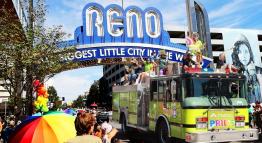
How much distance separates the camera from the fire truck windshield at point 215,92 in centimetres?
1458

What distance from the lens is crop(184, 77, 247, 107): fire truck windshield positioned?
14578 millimetres

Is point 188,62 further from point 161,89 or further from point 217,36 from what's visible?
point 217,36

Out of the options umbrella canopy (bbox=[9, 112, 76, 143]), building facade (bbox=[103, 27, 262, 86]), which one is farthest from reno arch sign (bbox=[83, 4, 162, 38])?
building facade (bbox=[103, 27, 262, 86])

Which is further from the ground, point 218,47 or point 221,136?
point 218,47

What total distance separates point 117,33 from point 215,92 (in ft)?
63.7

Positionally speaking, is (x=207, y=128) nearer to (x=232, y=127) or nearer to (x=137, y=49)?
(x=232, y=127)

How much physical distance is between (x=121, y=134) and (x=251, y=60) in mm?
56326

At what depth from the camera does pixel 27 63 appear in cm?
Result: 1569

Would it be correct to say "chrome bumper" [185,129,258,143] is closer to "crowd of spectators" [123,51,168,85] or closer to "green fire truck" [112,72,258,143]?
"green fire truck" [112,72,258,143]

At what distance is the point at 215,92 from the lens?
14922mm

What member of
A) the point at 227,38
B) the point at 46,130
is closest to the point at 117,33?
the point at 46,130

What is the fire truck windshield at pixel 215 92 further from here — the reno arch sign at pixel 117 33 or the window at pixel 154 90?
the reno arch sign at pixel 117 33

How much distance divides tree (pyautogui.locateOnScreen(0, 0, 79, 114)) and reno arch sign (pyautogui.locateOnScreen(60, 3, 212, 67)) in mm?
13881

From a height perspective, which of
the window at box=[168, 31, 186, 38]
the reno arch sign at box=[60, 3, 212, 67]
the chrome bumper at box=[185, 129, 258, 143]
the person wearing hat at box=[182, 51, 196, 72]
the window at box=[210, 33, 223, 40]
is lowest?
the chrome bumper at box=[185, 129, 258, 143]
